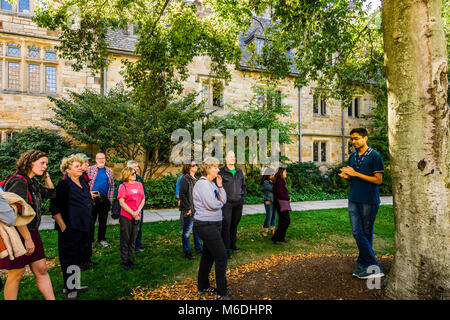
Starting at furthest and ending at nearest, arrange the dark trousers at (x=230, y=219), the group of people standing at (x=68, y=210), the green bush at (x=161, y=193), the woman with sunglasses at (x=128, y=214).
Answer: the green bush at (x=161, y=193) < the dark trousers at (x=230, y=219) < the woman with sunglasses at (x=128, y=214) < the group of people standing at (x=68, y=210)

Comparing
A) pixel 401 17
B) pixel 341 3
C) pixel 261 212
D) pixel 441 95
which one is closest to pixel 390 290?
pixel 441 95

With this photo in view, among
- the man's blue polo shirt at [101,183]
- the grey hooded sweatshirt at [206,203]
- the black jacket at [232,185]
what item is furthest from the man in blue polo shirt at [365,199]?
the man's blue polo shirt at [101,183]

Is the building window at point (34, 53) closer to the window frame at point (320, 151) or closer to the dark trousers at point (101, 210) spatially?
the dark trousers at point (101, 210)

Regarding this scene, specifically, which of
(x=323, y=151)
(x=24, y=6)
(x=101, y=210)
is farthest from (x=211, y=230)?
(x=323, y=151)

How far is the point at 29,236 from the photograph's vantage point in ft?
9.34

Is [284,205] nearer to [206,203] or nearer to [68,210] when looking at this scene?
[206,203]

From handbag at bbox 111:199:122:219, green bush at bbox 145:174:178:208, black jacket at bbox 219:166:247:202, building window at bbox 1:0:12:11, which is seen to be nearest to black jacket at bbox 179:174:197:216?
black jacket at bbox 219:166:247:202

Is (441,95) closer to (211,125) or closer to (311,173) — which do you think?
(211,125)

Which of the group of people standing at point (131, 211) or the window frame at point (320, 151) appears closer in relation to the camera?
the group of people standing at point (131, 211)

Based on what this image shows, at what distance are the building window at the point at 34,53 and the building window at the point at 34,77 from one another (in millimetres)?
396

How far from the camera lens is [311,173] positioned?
16484mm

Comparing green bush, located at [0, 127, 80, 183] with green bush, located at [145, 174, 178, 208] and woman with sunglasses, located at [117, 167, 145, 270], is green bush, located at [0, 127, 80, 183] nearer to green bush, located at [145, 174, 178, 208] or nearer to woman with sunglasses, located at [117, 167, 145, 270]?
green bush, located at [145, 174, 178, 208]

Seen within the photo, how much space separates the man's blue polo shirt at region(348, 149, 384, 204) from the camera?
3.75 m

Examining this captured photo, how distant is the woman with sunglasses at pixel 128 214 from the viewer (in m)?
4.71
